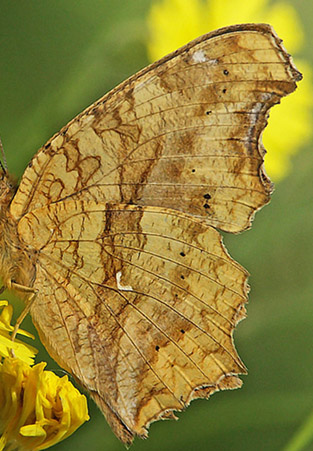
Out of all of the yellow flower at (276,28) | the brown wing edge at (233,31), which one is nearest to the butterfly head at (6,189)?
the brown wing edge at (233,31)

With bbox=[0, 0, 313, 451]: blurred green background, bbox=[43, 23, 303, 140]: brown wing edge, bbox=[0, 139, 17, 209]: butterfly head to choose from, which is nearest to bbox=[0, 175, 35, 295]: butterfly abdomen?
bbox=[0, 139, 17, 209]: butterfly head

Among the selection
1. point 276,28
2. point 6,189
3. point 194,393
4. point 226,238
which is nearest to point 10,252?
point 6,189

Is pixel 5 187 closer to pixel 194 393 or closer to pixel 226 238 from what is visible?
pixel 194 393


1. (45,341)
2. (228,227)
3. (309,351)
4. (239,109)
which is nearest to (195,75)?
(239,109)

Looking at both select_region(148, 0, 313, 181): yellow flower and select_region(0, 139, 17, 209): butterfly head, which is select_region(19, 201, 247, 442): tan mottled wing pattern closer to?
select_region(0, 139, 17, 209): butterfly head

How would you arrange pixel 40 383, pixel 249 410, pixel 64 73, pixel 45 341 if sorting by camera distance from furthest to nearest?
pixel 64 73, pixel 249 410, pixel 45 341, pixel 40 383

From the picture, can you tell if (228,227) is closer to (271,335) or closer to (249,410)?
(249,410)
